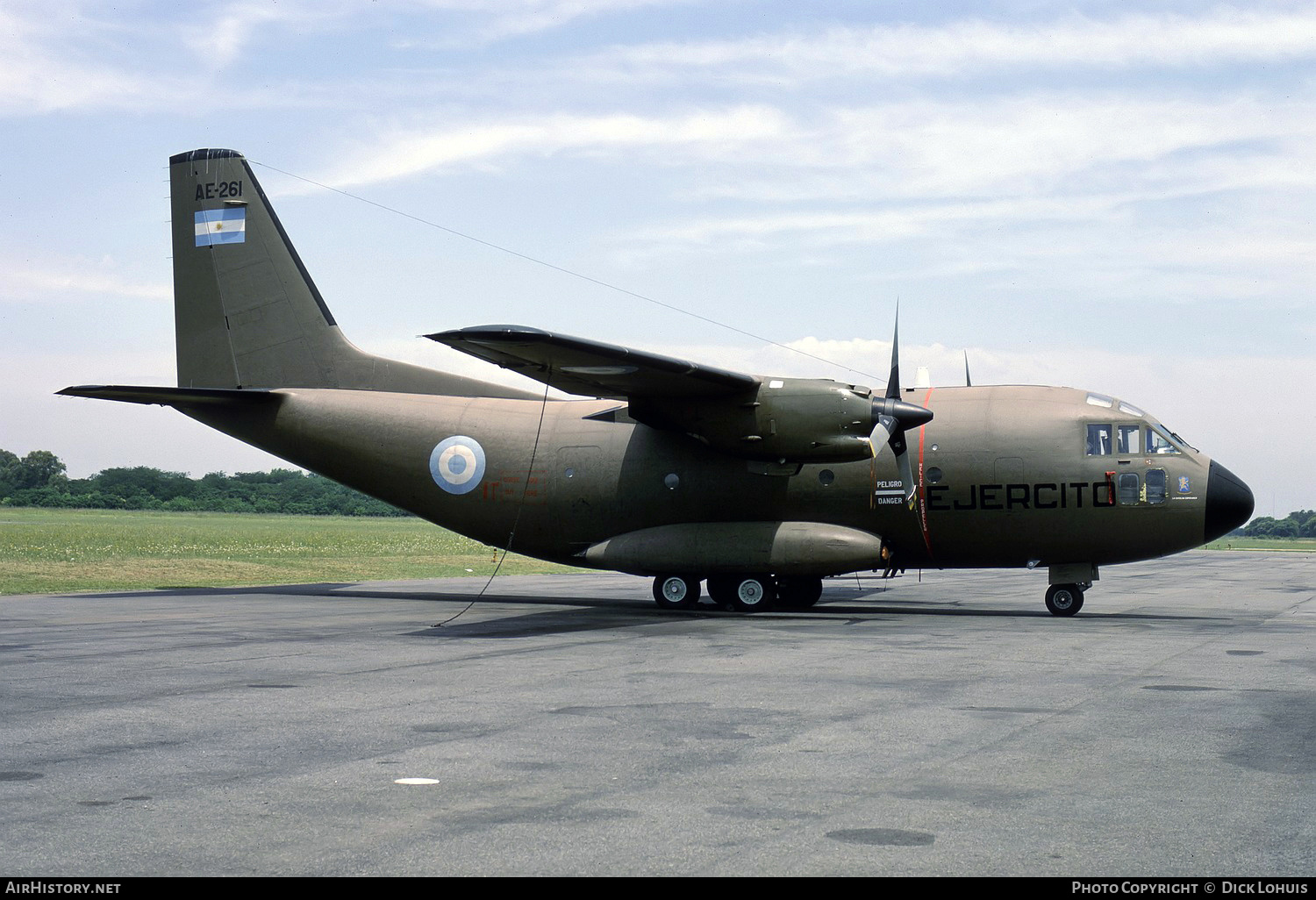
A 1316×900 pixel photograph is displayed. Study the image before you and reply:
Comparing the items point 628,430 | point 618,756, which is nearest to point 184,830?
point 618,756

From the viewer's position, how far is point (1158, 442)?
2220 cm

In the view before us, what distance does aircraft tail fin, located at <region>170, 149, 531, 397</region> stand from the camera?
2767 centimetres

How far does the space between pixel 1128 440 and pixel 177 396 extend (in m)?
20.7

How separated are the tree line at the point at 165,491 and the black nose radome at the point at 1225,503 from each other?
114m

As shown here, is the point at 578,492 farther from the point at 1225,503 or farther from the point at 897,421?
the point at 1225,503

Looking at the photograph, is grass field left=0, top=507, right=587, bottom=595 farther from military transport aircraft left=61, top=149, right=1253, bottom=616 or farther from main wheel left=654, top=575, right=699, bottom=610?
main wheel left=654, top=575, right=699, bottom=610

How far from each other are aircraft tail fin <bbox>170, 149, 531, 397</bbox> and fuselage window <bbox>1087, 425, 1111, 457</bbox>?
41.8 feet

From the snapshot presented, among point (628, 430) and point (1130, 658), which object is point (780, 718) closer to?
point (1130, 658)

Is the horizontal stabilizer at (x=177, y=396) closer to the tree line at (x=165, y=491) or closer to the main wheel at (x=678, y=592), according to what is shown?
the main wheel at (x=678, y=592)

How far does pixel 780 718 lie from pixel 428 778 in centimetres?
383

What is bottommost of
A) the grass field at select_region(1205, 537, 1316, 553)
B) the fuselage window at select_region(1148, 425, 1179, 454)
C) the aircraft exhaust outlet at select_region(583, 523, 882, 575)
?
the grass field at select_region(1205, 537, 1316, 553)

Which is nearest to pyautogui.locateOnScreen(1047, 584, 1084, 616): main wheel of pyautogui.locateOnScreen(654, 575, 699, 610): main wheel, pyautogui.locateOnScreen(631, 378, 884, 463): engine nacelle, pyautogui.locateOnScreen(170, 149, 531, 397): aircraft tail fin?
pyautogui.locateOnScreen(631, 378, 884, 463): engine nacelle

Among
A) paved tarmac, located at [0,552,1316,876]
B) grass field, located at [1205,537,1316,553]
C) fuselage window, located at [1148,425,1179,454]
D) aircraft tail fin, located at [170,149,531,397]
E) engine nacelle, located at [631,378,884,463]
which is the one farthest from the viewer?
grass field, located at [1205,537,1316,553]

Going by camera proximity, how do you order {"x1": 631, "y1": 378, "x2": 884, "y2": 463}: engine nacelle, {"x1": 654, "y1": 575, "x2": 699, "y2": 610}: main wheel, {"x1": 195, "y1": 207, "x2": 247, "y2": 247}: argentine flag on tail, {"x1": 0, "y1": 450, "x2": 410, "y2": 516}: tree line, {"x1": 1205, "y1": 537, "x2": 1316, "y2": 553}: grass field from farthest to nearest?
1. {"x1": 0, "y1": 450, "x2": 410, "y2": 516}: tree line
2. {"x1": 1205, "y1": 537, "x2": 1316, "y2": 553}: grass field
3. {"x1": 195, "y1": 207, "x2": 247, "y2": 247}: argentine flag on tail
4. {"x1": 654, "y1": 575, "x2": 699, "y2": 610}: main wheel
5. {"x1": 631, "y1": 378, "x2": 884, "y2": 463}: engine nacelle
